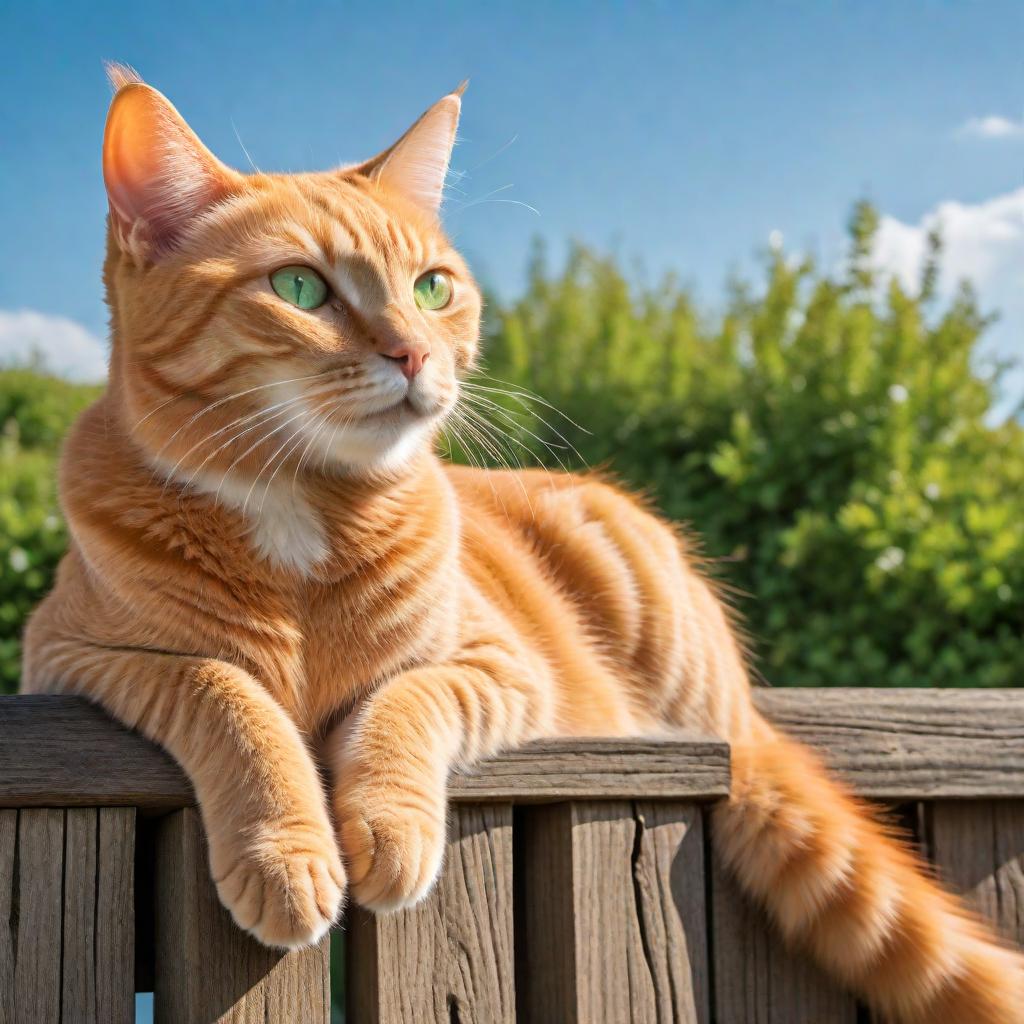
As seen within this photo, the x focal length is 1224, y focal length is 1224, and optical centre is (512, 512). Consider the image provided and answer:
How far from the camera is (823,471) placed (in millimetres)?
4602

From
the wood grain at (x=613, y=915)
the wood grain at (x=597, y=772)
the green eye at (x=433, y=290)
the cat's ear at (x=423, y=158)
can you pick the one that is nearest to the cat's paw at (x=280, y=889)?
the wood grain at (x=597, y=772)

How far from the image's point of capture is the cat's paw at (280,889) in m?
1.42

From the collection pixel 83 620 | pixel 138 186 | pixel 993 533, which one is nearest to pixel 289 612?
pixel 83 620

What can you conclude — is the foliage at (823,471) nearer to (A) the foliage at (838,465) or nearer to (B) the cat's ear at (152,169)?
(A) the foliage at (838,465)

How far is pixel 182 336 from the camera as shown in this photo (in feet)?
5.59

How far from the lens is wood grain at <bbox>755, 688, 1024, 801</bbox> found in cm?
209

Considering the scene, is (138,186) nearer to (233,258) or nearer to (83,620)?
(233,258)

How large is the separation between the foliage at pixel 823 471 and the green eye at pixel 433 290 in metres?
1.40

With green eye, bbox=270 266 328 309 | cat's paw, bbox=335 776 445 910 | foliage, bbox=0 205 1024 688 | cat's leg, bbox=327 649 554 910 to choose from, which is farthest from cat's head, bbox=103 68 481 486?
foliage, bbox=0 205 1024 688

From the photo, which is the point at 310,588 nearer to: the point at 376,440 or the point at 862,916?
the point at 376,440

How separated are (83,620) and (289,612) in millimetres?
309

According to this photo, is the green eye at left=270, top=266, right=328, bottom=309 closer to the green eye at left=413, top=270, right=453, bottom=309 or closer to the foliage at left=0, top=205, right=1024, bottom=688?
the green eye at left=413, top=270, right=453, bottom=309

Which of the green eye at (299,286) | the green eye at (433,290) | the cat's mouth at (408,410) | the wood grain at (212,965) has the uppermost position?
the green eye at (433,290)

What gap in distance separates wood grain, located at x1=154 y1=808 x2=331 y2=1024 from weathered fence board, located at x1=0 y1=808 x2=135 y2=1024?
0.06 metres
